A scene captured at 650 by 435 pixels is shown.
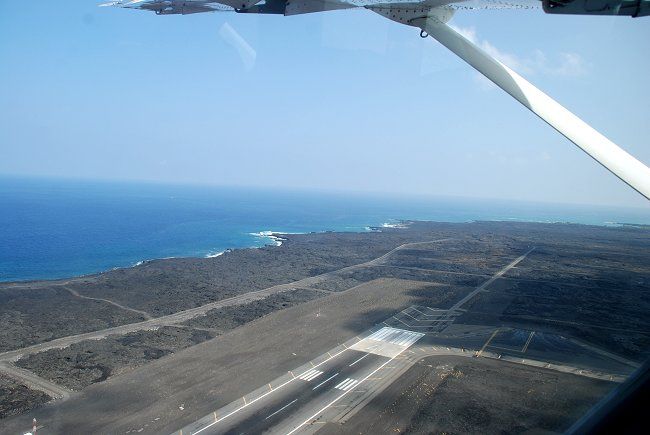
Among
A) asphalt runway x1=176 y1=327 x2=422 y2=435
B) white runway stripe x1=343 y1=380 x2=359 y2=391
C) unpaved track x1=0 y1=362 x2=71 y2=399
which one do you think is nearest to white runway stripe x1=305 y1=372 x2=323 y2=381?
asphalt runway x1=176 y1=327 x2=422 y2=435

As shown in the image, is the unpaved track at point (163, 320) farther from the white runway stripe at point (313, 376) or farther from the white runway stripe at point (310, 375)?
the white runway stripe at point (313, 376)

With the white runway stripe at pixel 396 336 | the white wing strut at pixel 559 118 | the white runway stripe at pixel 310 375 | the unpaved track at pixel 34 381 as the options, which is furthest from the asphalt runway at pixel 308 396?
the white wing strut at pixel 559 118

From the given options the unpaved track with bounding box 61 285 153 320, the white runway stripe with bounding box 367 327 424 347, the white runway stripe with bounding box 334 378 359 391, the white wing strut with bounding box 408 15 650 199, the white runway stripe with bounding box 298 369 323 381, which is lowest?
the unpaved track with bounding box 61 285 153 320

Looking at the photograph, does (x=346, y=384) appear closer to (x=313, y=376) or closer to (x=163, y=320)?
(x=313, y=376)

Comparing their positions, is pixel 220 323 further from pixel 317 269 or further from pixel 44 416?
pixel 317 269

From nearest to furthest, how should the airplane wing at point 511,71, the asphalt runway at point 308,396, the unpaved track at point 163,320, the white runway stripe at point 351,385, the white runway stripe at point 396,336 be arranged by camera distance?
the airplane wing at point 511,71, the asphalt runway at point 308,396, the white runway stripe at point 351,385, the unpaved track at point 163,320, the white runway stripe at point 396,336

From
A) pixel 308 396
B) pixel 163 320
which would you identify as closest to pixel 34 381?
pixel 163 320

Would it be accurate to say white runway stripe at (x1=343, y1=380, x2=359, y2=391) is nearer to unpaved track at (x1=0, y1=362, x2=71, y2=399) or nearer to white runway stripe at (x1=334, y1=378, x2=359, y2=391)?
white runway stripe at (x1=334, y1=378, x2=359, y2=391)
